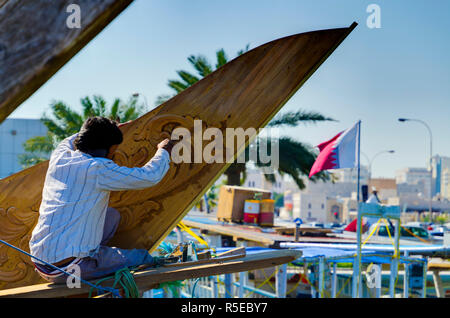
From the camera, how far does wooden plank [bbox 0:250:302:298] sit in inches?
101

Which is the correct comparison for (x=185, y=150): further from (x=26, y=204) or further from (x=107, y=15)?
(x=107, y=15)

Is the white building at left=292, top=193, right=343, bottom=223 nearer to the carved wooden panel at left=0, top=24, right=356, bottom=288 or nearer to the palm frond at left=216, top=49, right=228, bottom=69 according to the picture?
the palm frond at left=216, top=49, right=228, bottom=69

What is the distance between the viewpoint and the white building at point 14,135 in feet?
105

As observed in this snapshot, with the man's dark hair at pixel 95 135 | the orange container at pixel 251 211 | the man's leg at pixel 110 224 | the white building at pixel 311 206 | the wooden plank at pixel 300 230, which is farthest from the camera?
the white building at pixel 311 206

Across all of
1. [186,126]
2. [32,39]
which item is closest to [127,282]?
[186,126]

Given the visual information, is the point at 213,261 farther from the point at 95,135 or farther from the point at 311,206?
the point at 311,206

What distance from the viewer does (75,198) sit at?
2.72 meters

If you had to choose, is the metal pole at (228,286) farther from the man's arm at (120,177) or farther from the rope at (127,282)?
the man's arm at (120,177)

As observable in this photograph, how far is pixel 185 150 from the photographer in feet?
12.2

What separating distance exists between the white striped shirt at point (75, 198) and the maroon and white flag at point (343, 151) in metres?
7.40

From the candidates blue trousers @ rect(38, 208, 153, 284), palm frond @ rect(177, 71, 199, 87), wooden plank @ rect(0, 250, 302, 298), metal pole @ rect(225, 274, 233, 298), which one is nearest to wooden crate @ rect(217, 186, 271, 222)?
metal pole @ rect(225, 274, 233, 298)

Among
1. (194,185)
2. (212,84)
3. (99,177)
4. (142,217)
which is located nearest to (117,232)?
(142,217)

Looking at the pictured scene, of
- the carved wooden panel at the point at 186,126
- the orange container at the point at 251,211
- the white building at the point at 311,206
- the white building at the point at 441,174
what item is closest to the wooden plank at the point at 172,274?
the carved wooden panel at the point at 186,126

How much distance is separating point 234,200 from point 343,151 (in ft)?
16.0
